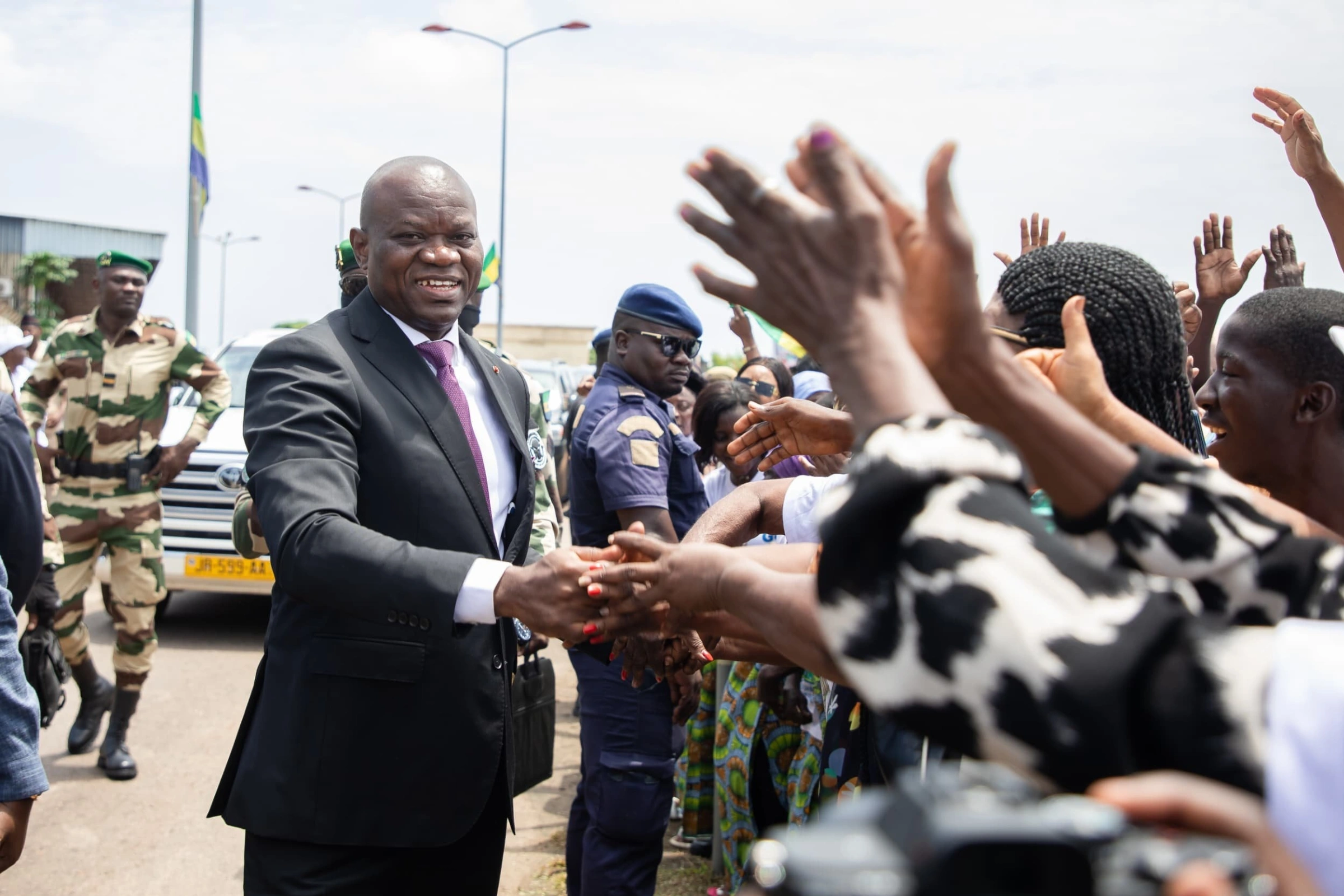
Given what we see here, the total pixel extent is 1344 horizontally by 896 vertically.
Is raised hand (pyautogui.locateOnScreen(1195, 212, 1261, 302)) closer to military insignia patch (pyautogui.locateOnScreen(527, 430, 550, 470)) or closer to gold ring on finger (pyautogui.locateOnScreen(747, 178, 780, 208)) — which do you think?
military insignia patch (pyautogui.locateOnScreen(527, 430, 550, 470))

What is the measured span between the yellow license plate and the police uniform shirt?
183 inches

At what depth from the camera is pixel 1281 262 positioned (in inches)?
176

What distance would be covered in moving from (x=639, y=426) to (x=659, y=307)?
818mm

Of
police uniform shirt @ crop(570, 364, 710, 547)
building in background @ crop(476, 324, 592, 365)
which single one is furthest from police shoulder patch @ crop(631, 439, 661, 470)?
building in background @ crop(476, 324, 592, 365)

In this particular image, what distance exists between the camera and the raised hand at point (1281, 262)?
4426mm

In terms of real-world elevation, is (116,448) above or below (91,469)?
above

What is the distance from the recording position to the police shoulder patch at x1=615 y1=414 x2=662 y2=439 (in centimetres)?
455

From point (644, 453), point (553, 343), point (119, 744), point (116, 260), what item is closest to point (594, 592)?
point (644, 453)

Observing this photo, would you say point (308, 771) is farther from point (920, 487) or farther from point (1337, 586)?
point (1337, 586)

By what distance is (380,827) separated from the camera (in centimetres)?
269

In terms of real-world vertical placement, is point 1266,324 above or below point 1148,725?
above

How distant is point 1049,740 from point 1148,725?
0.10 m

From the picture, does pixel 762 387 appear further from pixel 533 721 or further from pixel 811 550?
pixel 811 550

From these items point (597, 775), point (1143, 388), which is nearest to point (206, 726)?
point (597, 775)
